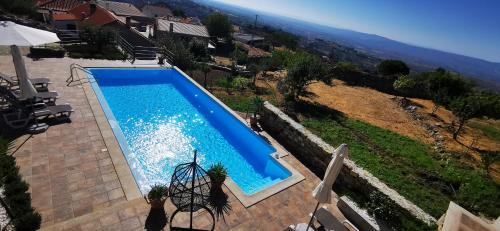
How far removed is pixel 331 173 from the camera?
6.44m

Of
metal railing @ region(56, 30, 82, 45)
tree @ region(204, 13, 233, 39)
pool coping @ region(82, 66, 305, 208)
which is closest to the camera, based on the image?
pool coping @ region(82, 66, 305, 208)

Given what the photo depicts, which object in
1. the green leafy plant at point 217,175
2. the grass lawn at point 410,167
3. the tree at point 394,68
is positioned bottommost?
the grass lawn at point 410,167

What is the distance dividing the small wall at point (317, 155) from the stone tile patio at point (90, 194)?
897mm

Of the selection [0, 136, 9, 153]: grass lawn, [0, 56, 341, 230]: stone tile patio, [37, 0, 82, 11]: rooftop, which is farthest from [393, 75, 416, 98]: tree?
[37, 0, 82, 11]: rooftop

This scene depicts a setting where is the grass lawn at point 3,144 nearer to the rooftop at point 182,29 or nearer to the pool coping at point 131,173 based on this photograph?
the pool coping at point 131,173

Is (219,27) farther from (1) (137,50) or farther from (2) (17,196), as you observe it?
(2) (17,196)

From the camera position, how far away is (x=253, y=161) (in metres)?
11.5

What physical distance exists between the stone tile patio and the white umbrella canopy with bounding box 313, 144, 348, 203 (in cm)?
140

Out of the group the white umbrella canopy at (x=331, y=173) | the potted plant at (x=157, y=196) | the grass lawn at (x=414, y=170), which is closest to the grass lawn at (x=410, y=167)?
the grass lawn at (x=414, y=170)

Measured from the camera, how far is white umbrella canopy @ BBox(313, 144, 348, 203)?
6301 millimetres

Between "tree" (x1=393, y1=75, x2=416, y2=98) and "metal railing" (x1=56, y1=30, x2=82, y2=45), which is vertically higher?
"tree" (x1=393, y1=75, x2=416, y2=98)

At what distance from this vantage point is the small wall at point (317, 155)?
8.17 meters

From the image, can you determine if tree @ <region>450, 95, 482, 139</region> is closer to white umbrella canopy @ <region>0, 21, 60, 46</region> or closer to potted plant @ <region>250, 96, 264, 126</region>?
potted plant @ <region>250, 96, 264, 126</region>

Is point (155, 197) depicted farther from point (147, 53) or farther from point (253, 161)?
point (147, 53)
